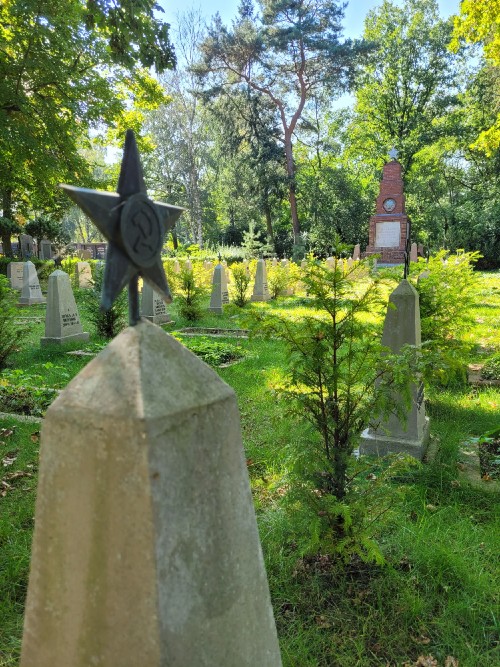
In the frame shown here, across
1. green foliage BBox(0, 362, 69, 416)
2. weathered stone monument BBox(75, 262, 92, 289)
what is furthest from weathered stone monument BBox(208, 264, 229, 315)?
green foliage BBox(0, 362, 69, 416)

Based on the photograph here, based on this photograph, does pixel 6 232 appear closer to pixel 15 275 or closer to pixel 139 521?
pixel 15 275

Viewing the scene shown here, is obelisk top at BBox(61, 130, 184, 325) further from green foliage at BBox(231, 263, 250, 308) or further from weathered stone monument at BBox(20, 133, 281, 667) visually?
green foliage at BBox(231, 263, 250, 308)

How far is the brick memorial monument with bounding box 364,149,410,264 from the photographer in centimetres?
2734

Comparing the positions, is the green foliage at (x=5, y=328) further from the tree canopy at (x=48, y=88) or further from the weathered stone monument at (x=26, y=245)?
the weathered stone monument at (x=26, y=245)

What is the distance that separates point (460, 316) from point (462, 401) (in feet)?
3.17

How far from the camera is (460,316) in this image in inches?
206

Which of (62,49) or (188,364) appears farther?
(62,49)

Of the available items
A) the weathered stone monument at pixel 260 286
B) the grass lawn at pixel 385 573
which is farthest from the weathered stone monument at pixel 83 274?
the grass lawn at pixel 385 573

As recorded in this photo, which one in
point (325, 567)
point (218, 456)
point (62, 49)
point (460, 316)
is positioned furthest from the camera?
point (62, 49)

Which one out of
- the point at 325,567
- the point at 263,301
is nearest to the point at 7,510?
the point at 325,567

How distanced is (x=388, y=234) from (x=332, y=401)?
26.9 metres

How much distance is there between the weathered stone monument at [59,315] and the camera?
827 centimetres

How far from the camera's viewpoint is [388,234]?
1091 inches

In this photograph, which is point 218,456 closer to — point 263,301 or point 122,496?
point 122,496
